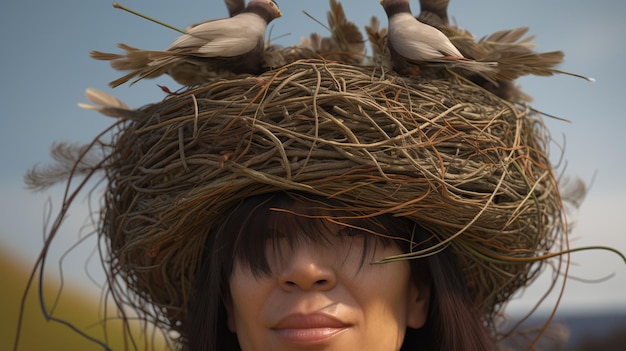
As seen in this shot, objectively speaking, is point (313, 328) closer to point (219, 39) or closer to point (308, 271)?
point (308, 271)

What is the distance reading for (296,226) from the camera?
0.89 m

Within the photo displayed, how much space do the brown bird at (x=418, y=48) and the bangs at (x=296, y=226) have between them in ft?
0.78

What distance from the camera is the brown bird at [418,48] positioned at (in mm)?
884

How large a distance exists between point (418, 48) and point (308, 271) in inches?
14.1

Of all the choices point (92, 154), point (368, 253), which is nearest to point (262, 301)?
point (368, 253)

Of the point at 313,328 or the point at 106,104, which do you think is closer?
the point at 313,328

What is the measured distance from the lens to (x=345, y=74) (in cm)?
87

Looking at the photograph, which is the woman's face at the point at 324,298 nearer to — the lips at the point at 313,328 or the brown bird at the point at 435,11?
the lips at the point at 313,328

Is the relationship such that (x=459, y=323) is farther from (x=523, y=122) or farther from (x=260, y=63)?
(x=260, y=63)

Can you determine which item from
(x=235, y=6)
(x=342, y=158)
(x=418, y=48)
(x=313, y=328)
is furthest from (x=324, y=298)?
(x=235, y=6)

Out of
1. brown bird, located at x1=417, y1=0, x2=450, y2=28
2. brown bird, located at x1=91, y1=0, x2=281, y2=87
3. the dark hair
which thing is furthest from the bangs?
brown bird, located at x1=417, y1=0, x2=450, y2=28

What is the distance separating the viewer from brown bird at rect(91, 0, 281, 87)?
896mm

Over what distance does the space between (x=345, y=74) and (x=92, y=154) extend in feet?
1.81

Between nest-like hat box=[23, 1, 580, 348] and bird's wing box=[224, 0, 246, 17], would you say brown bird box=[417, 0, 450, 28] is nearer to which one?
nest-like hat box=[23, 1, 580, 348]
